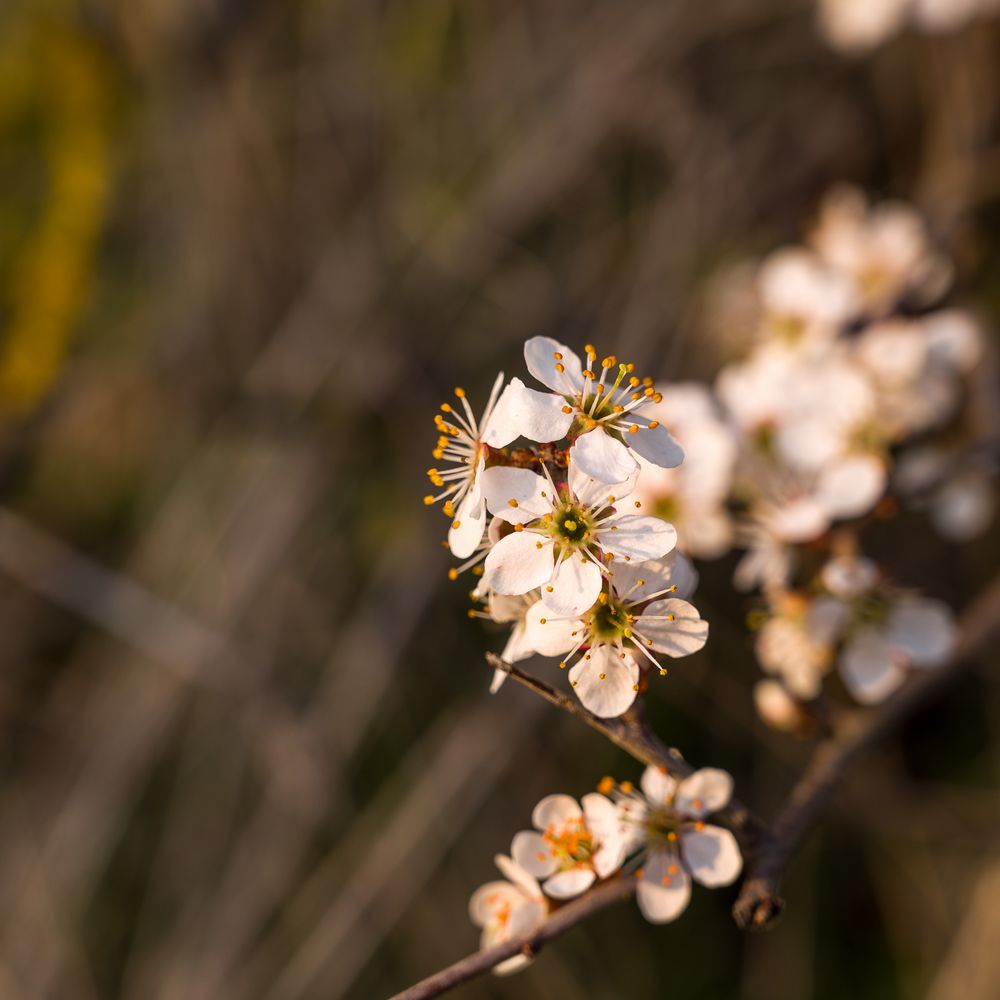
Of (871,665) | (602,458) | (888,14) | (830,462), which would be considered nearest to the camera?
(602,458)

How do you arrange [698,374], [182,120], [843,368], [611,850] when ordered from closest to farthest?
1. [611,850]
2. [843,368]
3. [698,374]
4. [182,120]

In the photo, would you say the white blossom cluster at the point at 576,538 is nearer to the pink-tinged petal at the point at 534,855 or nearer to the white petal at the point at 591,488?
the white petal at the point at 591,488

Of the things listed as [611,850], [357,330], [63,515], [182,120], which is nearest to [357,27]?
[182,120]

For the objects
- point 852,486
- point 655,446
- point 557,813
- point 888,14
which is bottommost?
point 557,813

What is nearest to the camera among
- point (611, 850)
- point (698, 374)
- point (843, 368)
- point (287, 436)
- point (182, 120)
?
point (611, 850)

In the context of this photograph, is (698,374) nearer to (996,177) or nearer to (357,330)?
(996,177)

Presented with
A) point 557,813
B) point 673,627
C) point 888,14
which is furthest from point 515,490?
point 888,14

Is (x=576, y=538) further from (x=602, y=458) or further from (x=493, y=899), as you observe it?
(x=493, y=899)
